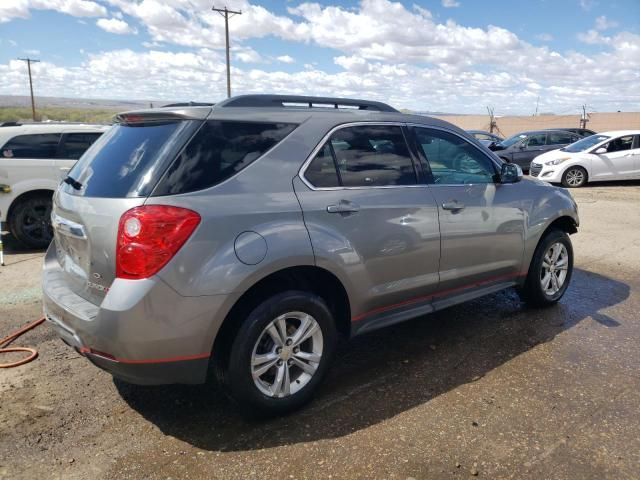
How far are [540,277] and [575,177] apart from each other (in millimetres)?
11223

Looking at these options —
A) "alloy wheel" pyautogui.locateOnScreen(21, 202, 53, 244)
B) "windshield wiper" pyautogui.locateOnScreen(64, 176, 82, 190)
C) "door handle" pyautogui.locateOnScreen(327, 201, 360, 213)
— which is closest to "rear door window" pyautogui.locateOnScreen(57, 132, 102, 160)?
"alloy wheel" pyautogui.locateOnScreen(21, 202, 53, 244)

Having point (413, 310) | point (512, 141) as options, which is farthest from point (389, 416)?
point (512, 141)

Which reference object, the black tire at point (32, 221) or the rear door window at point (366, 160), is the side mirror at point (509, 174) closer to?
the rear door window at point (366, 160)

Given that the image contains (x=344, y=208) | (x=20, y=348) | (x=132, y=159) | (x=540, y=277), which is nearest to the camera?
(x=132, y=159)

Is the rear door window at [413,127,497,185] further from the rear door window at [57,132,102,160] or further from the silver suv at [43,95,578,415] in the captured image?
the rear door window at [57,132,102,160]

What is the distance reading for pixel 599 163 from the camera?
568 inches

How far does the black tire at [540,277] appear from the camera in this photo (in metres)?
4.66

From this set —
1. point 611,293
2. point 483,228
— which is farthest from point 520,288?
point 611,293

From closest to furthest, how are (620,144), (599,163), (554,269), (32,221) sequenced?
1. (554,269)
2. (32,221)
3. (599,163)
4. (620,144)

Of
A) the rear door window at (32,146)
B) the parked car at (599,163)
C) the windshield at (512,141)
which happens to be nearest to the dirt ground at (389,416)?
the rear door window at (32,146)

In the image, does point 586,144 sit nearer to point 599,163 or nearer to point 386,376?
point 599,163

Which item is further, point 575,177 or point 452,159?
point 575,177

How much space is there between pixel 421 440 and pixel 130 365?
5.20 ft

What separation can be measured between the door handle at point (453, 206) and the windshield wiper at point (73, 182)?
240cm
